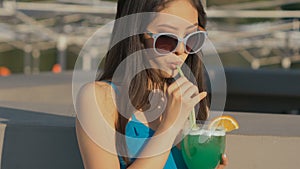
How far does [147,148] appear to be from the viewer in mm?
1984

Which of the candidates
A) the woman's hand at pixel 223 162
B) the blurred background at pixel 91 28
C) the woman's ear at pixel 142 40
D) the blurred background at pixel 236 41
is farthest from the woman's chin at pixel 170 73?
the blurred background at pixel 91 28

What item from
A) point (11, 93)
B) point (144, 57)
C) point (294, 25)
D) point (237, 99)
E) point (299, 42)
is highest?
point (144, 57)

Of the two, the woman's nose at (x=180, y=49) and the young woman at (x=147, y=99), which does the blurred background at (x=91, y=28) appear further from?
the woman's nose at (x=180, y=49)

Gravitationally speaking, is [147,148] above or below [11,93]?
above

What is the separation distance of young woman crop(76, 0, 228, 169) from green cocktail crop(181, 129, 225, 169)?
1.9 inches

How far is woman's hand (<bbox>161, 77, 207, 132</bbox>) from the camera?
6.27ft

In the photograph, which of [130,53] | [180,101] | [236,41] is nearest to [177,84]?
[180,101]

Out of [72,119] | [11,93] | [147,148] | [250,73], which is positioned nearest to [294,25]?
[250,73]

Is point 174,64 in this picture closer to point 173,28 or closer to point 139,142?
point 173,28

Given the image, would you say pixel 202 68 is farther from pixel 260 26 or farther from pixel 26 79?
A: pixel 260 26

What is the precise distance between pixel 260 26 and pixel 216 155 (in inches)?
457

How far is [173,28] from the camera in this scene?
6.76ft

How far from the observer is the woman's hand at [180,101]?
75.3 inches

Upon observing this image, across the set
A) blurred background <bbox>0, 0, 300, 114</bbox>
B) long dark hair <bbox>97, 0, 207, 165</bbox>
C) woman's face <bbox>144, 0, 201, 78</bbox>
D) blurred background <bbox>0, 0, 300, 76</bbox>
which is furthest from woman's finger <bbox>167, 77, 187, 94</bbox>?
blurred background <bbox>0, 0, 300, 76</bbox>
